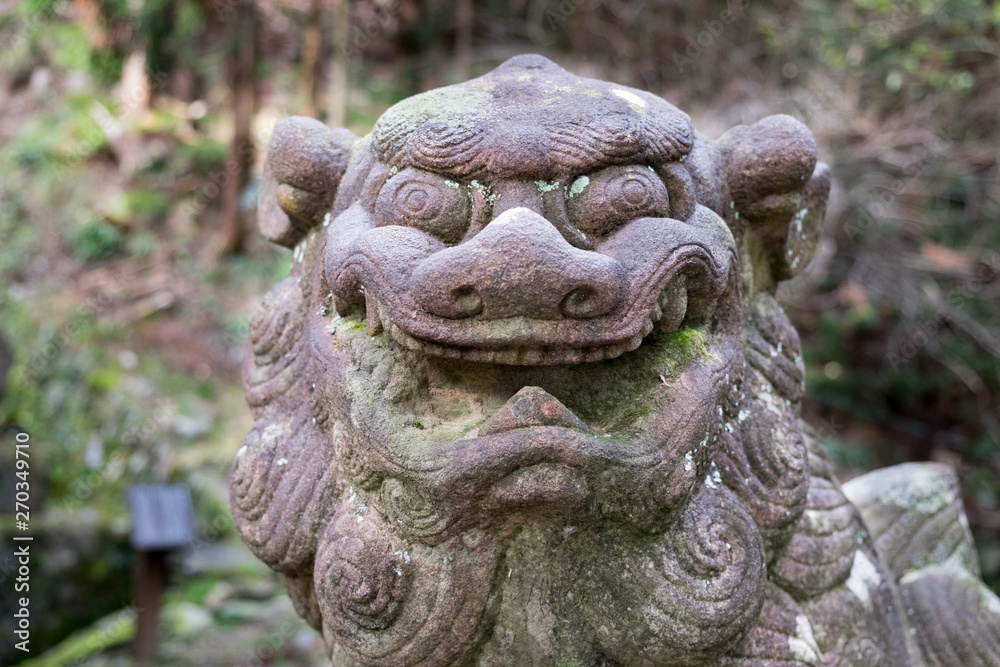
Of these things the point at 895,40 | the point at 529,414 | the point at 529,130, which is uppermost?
the point at 529,130

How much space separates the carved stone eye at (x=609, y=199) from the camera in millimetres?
1482

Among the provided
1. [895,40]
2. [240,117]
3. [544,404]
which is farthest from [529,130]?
[240,117]

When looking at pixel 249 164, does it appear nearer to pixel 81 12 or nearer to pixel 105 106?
pixel 105 106

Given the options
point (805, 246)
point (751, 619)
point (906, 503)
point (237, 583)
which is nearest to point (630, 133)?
point (805, 246)

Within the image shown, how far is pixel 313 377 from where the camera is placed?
1.63m

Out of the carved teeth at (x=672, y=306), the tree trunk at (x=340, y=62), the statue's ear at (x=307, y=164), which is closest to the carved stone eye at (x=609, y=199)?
the carved teeth at (x=672, y=306)

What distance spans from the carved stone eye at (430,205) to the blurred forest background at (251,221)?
114 inches

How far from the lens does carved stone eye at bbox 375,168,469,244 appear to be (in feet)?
4.86

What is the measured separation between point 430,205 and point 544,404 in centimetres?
38

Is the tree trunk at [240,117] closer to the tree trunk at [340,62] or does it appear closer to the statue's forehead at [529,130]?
the tree trunk at [340,62]

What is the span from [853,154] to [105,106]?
6.13 metres

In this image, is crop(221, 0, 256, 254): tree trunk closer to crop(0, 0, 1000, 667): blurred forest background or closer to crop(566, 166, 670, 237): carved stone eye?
crop(0, 0, 1000, 667): blurred forest background

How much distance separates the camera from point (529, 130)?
1.47m

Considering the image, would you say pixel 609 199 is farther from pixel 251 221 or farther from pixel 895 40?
pixel 251 221
